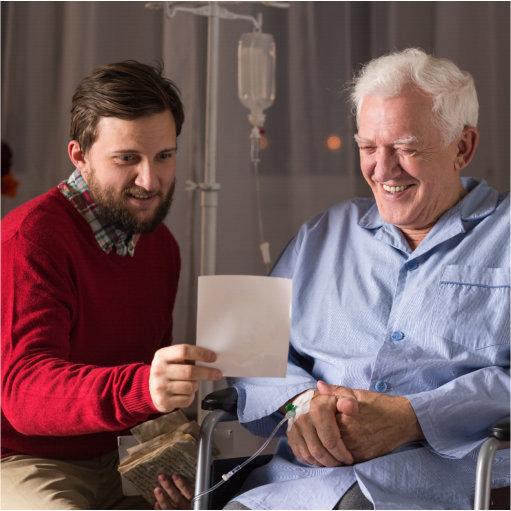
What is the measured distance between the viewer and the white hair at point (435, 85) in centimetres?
161

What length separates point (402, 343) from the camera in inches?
60.6

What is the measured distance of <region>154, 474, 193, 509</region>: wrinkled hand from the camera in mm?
1607

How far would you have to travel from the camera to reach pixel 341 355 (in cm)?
161

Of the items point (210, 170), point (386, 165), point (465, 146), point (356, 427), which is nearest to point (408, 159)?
point (386, 165)

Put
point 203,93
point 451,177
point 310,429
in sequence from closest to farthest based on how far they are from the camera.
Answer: point 310,429 < point 451,177 < point 203,93

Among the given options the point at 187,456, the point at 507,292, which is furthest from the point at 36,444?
the point at 507,292

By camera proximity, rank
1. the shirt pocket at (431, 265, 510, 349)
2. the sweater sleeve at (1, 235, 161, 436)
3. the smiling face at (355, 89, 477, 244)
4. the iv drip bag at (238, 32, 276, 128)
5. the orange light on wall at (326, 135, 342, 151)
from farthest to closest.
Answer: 1. the orange light on wall at (326, 135, 342, 151)
2. the iv drip bag at (238, 32, 276, 128)
3. the smiling face at (355, 89, 477, 244)
4. the shirt pocket at (431, 265, 510, 349)
5. the sweater sleeve at (1, 235, 161, 436)

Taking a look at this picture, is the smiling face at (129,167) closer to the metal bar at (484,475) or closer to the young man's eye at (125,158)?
the young man's eye at (125,158)

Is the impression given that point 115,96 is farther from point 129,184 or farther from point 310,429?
point 310,429

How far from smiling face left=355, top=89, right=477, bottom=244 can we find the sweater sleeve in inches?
28.4

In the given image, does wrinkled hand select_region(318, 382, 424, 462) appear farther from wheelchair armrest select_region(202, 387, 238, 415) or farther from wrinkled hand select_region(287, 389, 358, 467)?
wheelchair armrest select_region(202, 387, 238, 415)

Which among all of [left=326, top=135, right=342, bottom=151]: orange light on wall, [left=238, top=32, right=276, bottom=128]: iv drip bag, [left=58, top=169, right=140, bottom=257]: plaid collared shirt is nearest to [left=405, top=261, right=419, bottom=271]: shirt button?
[left=58, top=169, right=140, bottom=257]: plaid collared shirt

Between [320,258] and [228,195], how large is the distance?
93 centimetres

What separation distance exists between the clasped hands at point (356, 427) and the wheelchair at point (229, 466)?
0.59 feet
